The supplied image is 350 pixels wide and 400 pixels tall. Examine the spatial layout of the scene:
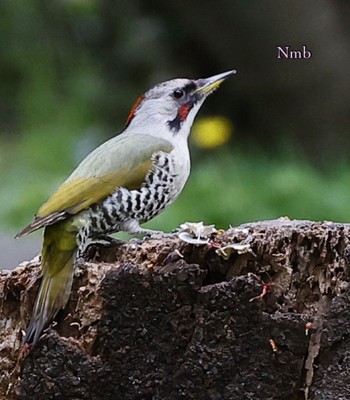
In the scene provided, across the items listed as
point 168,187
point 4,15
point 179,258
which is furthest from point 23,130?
point 179,258

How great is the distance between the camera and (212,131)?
6.48 metres

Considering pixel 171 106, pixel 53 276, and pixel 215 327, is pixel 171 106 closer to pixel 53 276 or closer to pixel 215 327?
pixel 53 276

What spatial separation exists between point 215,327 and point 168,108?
98 centimetres

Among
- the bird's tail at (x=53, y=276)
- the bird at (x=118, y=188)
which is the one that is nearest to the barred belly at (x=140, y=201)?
the bird at (x=118, y=188)

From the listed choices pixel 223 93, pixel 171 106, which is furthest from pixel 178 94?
pixel 223 93

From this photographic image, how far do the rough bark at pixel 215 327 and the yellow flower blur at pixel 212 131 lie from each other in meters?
3.27

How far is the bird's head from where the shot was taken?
376cm

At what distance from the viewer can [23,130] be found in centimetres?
782

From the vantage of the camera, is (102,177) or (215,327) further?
(102,177)

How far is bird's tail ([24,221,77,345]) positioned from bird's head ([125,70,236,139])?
62 centimetres

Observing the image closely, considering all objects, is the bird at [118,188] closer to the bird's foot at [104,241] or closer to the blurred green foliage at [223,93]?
the bird's foot at [104,241]

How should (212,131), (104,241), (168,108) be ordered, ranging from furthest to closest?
(212,131) < (168,108) < (104,241)

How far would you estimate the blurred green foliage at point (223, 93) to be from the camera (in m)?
6.17

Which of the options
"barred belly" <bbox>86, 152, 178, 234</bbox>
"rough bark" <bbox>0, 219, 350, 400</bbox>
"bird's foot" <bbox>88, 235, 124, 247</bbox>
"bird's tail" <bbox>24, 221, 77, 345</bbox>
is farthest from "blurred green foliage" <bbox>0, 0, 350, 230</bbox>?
"rough bark" <bbox>0, 219, 350, 400</bbox>
